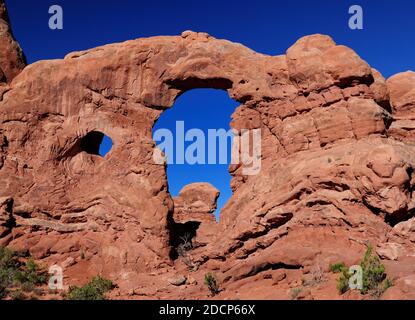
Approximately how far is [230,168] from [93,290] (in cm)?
904

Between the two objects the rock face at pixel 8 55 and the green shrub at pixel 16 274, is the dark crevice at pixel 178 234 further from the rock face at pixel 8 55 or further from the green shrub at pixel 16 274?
the rock face at pixel 8 55

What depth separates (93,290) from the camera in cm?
1781

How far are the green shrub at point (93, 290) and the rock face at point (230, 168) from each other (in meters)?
0.56

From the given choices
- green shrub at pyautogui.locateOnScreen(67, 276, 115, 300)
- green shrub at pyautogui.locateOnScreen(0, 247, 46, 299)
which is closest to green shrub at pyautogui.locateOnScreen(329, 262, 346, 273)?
green shrub at pyautogui.locateOnScreen(67, 276, 115, 300)

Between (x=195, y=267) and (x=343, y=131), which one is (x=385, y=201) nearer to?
(x=343, y=131)

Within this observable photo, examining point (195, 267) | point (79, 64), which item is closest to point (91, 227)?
point (195, 267)

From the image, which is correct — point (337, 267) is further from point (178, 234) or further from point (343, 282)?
point (178, 234)

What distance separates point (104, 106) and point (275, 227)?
9.77m

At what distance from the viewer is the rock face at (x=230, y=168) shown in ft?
57.7

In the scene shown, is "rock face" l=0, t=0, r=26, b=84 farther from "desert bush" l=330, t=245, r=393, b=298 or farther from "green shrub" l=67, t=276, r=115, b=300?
"desert bush" l=330, t=245, r=393, b=298

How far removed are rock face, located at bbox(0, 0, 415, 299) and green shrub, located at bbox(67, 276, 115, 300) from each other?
56 cm

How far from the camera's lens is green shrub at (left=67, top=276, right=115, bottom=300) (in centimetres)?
1733

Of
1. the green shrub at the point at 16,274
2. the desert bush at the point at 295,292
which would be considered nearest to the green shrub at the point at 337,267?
the desert bush at the point at 295,292

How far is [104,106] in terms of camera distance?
22797 mm
